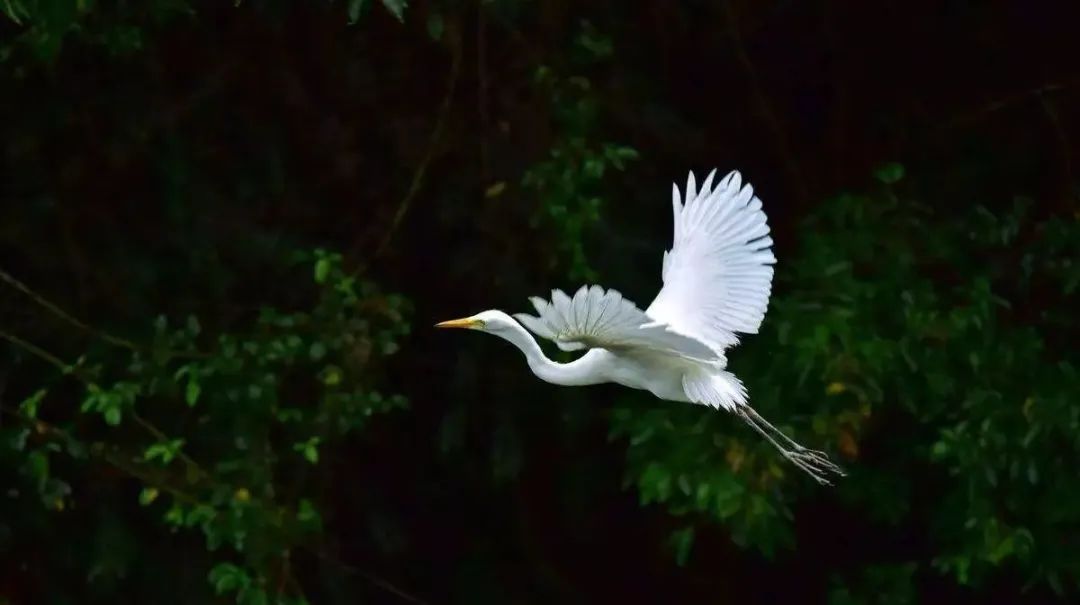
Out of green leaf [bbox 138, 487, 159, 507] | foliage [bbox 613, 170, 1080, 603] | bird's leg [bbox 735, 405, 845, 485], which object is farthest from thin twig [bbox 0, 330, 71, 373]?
bird's leg [bbox 735, 405, 845, 485]

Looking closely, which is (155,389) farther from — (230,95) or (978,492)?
(978,492)

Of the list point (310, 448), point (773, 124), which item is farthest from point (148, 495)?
point (773, 124)

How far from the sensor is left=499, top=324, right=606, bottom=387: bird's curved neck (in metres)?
3.12

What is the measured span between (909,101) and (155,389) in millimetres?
1941

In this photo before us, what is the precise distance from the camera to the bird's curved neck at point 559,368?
3.12m

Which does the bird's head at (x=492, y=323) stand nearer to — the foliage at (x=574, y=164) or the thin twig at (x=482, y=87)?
the foliage at (x=574, y=164)

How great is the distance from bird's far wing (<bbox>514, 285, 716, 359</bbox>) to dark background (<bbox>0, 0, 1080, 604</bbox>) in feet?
5.19

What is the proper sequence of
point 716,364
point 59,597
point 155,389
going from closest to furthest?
point 716,364 → point 155,389 → point 59,597

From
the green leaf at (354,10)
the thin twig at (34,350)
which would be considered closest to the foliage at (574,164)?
the thin twig at (34,350)

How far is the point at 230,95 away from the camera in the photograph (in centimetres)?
469

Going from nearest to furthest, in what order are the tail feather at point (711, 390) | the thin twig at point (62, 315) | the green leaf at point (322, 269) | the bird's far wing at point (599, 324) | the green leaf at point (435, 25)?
1. the bird's far wing at point (599, 324)
2. the tail feather at point (711, 390)
3. the green leaf at point (435, 25)
4. the green leaf at point (322, 269)
5. the thin twig at point (62, 315)

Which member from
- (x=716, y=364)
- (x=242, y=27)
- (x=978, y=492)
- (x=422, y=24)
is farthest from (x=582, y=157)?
(x=716, y=364)

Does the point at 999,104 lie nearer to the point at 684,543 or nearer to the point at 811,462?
the point at 811,462

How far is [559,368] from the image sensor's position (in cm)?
314
